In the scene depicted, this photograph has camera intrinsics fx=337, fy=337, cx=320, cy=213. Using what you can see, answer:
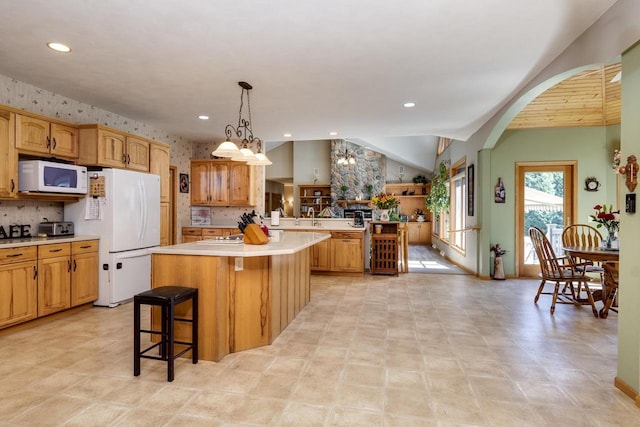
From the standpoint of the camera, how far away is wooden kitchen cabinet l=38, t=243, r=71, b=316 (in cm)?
351

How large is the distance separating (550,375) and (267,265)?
231cm

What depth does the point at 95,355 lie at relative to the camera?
9.05 ft

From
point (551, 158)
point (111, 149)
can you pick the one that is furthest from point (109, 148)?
point (551, 158)

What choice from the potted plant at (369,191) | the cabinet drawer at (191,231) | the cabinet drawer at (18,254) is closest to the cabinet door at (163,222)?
the cabinet drawer at (191,231)

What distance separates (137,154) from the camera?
4.74 m

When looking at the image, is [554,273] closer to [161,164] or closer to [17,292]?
[161,164]

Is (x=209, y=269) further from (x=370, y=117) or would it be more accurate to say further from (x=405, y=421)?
(x=370, y=117)

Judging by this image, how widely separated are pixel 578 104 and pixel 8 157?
758 centimetres

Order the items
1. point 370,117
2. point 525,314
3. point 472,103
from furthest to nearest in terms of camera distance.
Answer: point 370,117, point 472,103, point 525,314

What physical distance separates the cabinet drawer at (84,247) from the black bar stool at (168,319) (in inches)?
79.2

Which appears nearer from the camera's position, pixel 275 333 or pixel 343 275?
pixel 275 333

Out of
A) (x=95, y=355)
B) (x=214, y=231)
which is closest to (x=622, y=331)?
(x=95, y=355)

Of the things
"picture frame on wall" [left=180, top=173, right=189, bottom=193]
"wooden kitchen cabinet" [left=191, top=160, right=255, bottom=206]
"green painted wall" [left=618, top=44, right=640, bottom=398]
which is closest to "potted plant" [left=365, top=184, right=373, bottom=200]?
"wooden kitchen cabinet" [left=191, top=160, right=255, bottom=206]

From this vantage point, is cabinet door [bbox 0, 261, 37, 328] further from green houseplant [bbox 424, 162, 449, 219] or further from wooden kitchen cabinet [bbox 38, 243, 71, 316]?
green houseplant [bbox 424, 162, 449, 219]
